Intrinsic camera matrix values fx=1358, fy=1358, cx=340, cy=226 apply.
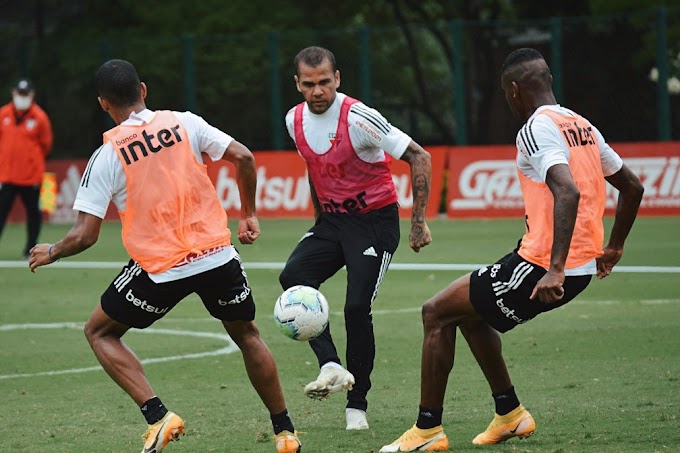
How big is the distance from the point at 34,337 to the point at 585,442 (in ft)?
21.0

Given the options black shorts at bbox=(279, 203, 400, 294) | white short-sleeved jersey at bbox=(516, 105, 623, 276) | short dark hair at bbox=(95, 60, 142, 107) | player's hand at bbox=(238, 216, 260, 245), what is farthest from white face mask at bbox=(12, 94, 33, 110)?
white short-sleeved jersey at bbox=(516, 105, 623, 276)

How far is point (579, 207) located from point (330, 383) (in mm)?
1829

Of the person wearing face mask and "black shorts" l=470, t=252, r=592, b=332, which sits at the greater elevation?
"black shorts" l=470, t=252, r=592, b=332

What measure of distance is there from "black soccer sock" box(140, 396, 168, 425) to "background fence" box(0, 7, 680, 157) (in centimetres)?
1952

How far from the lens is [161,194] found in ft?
23.7

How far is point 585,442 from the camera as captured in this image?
7273mm

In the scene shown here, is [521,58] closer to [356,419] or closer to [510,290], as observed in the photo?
[510,290]

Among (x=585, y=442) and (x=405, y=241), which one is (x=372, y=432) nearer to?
(x=585, y=442)

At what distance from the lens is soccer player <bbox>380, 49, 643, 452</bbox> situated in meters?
6.88

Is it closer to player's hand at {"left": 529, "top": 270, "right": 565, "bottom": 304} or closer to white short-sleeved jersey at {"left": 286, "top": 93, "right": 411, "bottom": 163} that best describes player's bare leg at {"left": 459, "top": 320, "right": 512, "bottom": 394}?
player's hand at {"left": 529, "top": 270, "right": 565, "bottom": 304}

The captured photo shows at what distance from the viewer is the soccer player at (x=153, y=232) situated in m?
7.21

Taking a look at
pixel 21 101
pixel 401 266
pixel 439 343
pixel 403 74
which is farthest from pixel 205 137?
pixel 403 74

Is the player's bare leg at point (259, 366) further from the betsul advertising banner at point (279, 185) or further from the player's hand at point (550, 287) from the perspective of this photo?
the betsul advertising banner at point (279, 185)

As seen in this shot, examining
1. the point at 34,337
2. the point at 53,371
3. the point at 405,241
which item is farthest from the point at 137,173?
the point at 405,241
